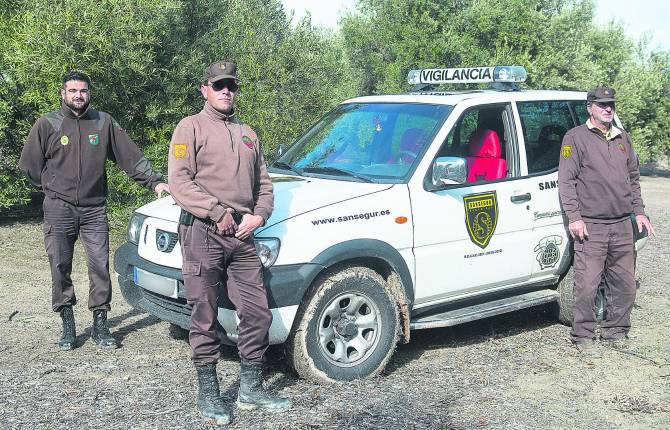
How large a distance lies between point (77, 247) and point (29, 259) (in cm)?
83

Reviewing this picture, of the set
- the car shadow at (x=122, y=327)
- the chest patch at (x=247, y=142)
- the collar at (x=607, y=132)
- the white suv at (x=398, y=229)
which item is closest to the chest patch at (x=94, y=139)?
the white suv at (x=398, y=229)

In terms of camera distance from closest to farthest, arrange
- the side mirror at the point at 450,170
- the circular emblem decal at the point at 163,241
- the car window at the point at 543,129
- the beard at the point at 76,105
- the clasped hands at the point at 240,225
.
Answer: the clasped hands at the point at 240,225, the circular emblem decal at the point at 163,241, the side mirror at the point at 450,170, the beard at the point at 76,105, the car window at the point at 543,129

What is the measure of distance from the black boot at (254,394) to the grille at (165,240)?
98 cm

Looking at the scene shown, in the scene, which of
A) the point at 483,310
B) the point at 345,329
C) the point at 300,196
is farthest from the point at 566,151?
the point at 345,329

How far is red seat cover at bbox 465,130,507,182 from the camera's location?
6.48 meters

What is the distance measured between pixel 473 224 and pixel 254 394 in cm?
209

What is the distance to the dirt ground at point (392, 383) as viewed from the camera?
15.8ft

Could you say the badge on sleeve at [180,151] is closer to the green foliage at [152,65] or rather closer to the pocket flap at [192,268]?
the pocket flap at [192,268]

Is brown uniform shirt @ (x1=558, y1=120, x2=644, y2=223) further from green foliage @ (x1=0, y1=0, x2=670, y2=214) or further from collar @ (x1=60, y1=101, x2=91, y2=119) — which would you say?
green foliage @ (x1=0, y1=0, x2=670, y2=214)

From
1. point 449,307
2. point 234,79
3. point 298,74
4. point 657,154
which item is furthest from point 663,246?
point 657,154

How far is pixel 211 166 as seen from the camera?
4.66m

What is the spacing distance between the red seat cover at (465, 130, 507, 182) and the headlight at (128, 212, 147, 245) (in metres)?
2.53

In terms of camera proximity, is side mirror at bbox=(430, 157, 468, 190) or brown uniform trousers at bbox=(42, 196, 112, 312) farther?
brown uniform trousers at bbox=(42, 196, 112, 312)

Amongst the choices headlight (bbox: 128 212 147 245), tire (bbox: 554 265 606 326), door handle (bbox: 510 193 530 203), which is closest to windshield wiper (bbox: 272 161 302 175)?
headlight (bbox: 128 212 147 245)
